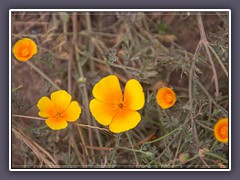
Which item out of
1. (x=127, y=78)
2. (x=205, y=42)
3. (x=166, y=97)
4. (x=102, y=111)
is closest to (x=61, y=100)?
(x=102, y=111)

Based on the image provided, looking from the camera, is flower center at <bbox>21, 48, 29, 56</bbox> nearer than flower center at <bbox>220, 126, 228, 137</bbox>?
No

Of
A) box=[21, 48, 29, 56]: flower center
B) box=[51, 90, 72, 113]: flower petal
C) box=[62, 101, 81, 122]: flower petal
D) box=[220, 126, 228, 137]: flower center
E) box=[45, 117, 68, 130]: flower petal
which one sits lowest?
box=[220, 126, 228, 137]: flower center

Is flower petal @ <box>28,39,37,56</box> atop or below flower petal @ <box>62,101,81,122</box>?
atop

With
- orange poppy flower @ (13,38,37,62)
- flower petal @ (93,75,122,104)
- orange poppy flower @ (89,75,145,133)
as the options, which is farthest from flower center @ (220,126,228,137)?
orange poppy flower @ (13,38,37,62)

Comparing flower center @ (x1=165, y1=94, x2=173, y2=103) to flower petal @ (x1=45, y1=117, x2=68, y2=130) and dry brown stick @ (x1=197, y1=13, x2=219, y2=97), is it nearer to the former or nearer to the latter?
dry brown stick @ (x1=197, y1=13, x2=219, y2=97)

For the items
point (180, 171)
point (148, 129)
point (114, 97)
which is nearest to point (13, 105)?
point (114, 97)

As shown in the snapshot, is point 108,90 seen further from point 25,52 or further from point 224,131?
point 224,131

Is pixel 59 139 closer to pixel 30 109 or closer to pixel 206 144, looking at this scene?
pixel 30 109
